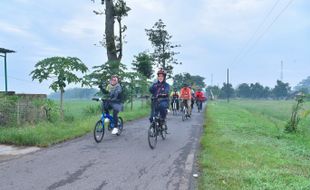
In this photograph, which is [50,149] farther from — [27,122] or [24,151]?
[27,122]

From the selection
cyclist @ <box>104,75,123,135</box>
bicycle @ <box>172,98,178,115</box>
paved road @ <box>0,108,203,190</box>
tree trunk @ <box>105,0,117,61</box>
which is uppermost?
tree trunk @ <box>105,0,117,61</box>

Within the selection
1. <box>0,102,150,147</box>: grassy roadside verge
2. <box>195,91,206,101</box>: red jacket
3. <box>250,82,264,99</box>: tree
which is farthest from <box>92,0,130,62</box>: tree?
<box>250,82,264,99</box>: tree

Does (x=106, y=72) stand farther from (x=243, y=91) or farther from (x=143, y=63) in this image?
(x=243, y=91)

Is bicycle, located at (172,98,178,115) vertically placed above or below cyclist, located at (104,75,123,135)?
below

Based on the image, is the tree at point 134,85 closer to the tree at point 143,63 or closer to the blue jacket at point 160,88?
the tree at point 143,63

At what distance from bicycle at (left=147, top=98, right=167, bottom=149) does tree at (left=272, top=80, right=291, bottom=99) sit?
432 feet

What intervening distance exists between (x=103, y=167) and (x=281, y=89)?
137 meters

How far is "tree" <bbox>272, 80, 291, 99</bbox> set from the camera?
13700cm

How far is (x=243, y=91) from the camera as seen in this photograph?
142 metres

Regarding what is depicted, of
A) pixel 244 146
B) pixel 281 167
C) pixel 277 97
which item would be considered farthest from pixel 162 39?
pixel 277 97

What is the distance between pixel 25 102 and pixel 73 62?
226cm

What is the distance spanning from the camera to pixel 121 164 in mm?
8391

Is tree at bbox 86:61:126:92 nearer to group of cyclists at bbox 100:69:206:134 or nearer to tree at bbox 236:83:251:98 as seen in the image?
group of cyclists at bbox 100:69:206:134

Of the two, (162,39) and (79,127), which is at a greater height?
(162,39)
